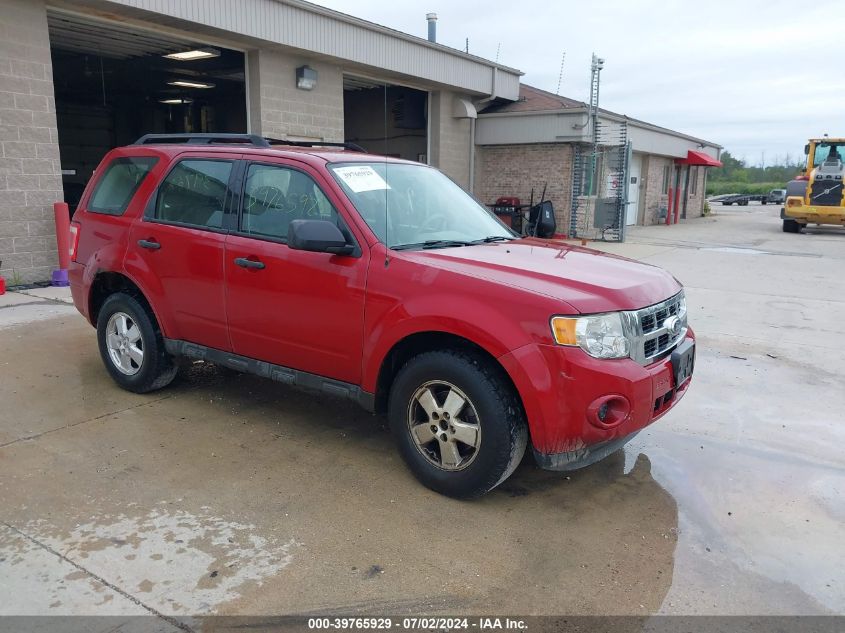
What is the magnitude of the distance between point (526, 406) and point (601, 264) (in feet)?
3.88

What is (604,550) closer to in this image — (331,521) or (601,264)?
(331,521)

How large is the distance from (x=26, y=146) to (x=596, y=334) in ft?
29.7

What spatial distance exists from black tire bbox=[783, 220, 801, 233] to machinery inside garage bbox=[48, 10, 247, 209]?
18.8m

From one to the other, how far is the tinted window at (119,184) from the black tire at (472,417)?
2798mm

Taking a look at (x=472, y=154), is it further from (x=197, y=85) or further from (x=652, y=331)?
(x=652, y=331)

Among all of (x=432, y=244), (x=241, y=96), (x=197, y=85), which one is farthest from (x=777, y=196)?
(x=432, y=244)

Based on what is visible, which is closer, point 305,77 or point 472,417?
point 472,417

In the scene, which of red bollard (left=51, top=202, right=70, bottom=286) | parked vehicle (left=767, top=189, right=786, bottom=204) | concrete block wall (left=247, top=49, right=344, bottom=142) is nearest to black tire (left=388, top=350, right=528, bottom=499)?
red bollard (left=51, top=202, right=70, bottom=286)

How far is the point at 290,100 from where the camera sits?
1340 cm

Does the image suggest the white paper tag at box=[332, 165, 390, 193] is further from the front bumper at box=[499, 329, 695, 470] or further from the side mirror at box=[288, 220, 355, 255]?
the front bumper at box=[499, 329, 695, 470]

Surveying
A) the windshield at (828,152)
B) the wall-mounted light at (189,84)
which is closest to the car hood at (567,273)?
the wall-mounted light at (189,84)

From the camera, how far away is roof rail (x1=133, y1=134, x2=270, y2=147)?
16.1 feet

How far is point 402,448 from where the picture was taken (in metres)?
3.92

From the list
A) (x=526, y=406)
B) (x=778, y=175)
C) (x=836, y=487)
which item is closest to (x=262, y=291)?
(x=526, y=406)
